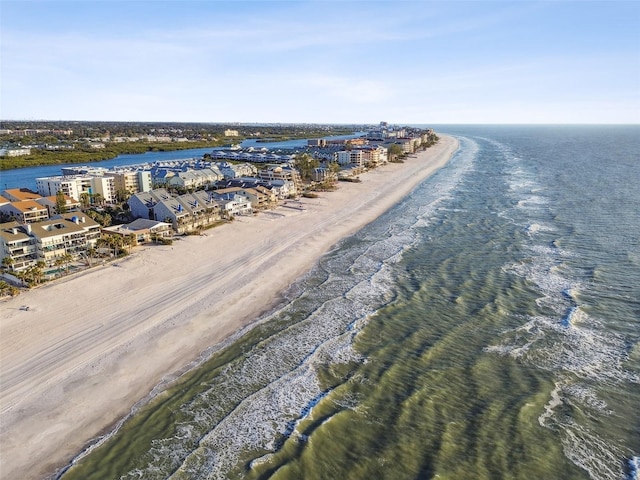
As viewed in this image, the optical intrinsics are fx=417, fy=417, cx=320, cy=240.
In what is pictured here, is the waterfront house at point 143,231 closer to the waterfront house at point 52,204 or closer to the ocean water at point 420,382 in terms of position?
the waterfront house at point 52,204

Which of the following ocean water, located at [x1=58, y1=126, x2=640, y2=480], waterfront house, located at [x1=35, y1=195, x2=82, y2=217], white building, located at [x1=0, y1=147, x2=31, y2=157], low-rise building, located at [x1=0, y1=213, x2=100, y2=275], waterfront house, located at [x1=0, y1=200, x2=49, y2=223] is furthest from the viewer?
white building, located at [x1=0, y1=147, x2=31, y2=157]

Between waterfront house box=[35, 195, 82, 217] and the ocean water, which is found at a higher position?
waterfront house box=[35, 195, 82, 217]

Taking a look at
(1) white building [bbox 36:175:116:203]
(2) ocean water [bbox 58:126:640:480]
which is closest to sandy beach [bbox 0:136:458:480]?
(2) ocean water [bbox 58:126:640:480]

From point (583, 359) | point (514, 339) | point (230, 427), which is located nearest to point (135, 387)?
point (230, 427)

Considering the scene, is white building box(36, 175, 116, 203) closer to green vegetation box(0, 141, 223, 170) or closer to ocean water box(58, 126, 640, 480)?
ocean water box(58, 126, 640, 480)

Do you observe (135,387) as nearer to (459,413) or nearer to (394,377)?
(394,377)

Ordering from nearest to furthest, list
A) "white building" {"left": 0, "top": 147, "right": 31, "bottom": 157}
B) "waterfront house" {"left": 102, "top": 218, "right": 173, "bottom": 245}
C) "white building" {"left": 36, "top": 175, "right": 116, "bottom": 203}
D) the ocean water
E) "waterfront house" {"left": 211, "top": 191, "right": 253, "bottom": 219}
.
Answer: the ocean water < "waterfront house" {"left": 102, "top": 218, "right": 173, "bottom": 245} < "waterfront house" {"left": 211, "top": 191, "right": 253, "bottom": 219} < "white building" {"left": 36, "top": 175, "right": 116, "bottom": 203} < "white building" {"left": 0, "top": 147, "right": 31, "bottom": 157}
